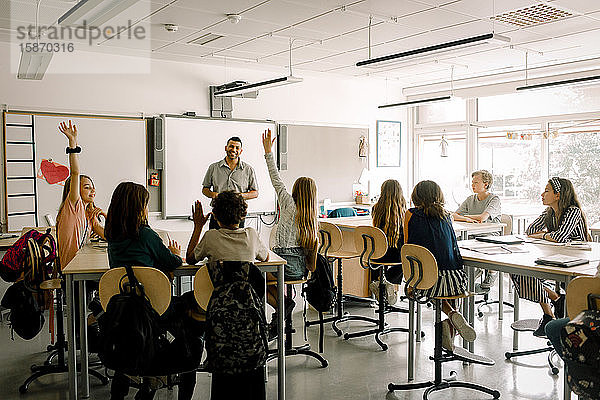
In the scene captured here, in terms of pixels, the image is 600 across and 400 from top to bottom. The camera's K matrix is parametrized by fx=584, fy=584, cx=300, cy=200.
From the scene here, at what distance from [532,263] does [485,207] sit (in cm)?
246

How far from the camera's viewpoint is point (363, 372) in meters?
4.14

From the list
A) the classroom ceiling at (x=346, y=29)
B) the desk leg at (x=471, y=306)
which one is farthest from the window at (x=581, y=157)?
the desk leg at (x=471, y=306)

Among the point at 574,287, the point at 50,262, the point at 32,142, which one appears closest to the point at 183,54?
the point at 32,142

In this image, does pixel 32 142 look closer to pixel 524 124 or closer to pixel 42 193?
pixel 42 193

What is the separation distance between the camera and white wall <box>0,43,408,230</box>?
22.0 feet

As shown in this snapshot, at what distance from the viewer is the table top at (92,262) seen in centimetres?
323

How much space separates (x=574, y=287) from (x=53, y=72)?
6.03 m

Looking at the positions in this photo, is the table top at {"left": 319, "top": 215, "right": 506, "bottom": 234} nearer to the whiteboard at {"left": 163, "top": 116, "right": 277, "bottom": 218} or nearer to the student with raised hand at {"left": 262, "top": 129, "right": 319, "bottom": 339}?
the student with raised hand at {"left": 262, "top": 129, "right": 319, "bottom": 339}

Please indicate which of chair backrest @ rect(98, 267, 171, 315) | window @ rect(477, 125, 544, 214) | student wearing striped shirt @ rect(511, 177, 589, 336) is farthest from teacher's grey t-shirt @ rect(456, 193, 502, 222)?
chair backrest @ rect(98, 267, 171, 315)

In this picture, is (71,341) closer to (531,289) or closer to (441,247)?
(441,247)

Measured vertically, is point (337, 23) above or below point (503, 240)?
A: above

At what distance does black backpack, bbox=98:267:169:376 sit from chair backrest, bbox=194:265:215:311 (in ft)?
0.91

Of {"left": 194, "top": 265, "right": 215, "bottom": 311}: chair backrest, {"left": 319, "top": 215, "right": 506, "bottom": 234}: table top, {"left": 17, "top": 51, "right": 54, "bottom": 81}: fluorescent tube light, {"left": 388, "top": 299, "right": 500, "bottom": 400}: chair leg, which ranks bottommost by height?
{"left": 388, "top": 299, "right": 500, "bottom": 400}: chair leg

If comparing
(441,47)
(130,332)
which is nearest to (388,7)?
(441,47)
